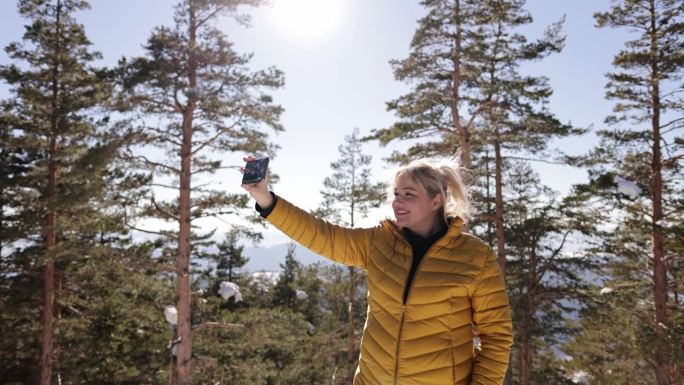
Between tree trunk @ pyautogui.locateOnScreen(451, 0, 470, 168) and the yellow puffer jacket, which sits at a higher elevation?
tree trunk @ pyautogui.locateOnScreen(451, 0, 470, 168)

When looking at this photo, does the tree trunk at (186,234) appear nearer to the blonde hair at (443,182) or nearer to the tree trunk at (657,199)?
the blonde hair at (443,182)

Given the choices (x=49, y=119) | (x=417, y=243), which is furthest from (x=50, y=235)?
(x=417, y=243)

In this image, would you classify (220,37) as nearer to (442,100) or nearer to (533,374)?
(442,100)

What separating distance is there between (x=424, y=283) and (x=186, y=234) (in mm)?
8660

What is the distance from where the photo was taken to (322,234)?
2416mm

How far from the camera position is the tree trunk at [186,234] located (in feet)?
30.7

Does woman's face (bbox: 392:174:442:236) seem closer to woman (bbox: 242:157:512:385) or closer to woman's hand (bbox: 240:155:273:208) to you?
woman (bbox: 242:157:512:385)

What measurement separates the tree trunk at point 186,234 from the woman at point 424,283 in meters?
7.90

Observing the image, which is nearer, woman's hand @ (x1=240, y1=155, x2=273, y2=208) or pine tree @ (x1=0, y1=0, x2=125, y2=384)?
woman's hand @ (x1=240, y1=155, x2=273, y2=208)

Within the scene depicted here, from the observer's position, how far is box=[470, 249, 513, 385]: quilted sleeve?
6.70 ft

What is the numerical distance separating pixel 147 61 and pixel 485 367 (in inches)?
372

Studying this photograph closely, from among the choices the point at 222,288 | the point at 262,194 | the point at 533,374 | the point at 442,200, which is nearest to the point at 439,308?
the point at 442,200

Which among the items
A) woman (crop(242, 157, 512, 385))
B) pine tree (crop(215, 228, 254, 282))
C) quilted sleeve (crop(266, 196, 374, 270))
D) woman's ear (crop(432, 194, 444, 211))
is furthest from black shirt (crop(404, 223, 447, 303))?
pine tree (crop(215, 228, 254, 282))

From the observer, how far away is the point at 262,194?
2.24m
